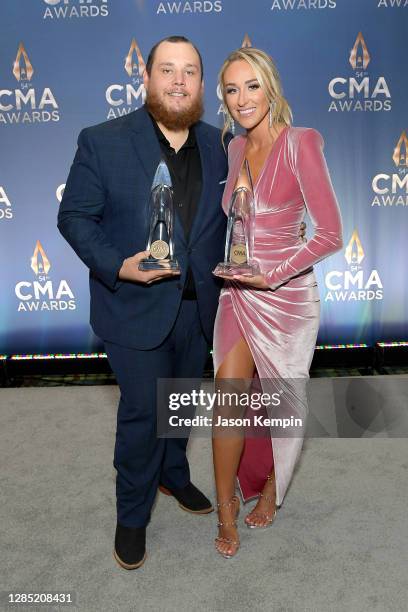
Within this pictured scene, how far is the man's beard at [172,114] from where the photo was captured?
200 centimetres

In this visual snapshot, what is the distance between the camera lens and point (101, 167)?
1.98 metres

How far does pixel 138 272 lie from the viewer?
1913mm

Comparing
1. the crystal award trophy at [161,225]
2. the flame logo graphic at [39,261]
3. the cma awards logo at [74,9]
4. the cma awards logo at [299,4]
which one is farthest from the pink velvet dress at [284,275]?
the flame logo graphic at [39,261]

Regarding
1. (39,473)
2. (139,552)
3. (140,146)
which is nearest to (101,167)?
(140,146)

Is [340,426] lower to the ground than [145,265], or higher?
lower

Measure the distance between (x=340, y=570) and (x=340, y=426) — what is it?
3.99ft

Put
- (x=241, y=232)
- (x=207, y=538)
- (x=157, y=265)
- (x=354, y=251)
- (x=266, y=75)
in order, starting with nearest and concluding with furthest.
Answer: (x=157, y=265), (x=266, y=75), (x=241, y=232), (x=207, y=538), (x=354, y=251)

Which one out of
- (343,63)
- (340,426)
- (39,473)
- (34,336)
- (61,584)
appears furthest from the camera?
(34,336)

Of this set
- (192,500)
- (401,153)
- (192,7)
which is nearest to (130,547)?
(192,500)

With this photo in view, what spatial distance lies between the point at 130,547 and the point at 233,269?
40.6 inches

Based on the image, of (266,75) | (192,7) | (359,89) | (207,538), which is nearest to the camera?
(266,75)

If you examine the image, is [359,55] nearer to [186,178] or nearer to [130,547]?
[186,178]

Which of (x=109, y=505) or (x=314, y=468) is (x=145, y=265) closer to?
(x=109, y=505)

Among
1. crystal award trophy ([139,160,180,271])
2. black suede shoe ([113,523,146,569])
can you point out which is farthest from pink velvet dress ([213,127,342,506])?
black suede shoe ([113,523,146,569])
